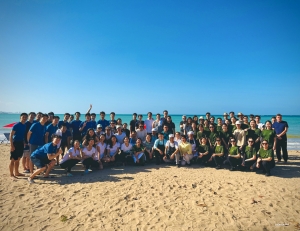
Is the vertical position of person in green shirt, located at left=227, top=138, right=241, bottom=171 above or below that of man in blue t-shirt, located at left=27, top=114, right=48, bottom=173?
below

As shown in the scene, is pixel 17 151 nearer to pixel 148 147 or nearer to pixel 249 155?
pixel 148 147

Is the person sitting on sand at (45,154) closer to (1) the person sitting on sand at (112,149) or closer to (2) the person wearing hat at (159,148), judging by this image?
(1) the person sitting on sand at (112,149)

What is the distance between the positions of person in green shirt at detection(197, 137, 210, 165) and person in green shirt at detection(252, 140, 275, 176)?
6.18ft

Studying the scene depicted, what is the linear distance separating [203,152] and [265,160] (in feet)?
8.00

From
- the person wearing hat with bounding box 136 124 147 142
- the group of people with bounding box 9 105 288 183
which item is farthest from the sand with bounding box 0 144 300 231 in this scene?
the person wearing hat with bounding box 136 124 147 142

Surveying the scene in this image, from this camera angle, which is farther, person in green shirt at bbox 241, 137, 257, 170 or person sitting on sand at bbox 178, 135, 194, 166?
person sitting on sand at bbox 178, 135, 194, 166

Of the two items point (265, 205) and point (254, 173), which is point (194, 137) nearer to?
point (254, 173)

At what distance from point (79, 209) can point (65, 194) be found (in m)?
1.06

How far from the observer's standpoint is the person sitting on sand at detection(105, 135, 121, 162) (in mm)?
7907

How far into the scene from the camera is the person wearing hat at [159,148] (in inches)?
332

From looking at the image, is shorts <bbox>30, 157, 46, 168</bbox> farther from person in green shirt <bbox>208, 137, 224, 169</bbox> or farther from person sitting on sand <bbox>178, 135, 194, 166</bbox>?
person in green shirt <bbox>208, 137, 224, 169</bbox>

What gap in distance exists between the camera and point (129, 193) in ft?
16.8

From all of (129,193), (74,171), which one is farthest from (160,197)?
(74,171)

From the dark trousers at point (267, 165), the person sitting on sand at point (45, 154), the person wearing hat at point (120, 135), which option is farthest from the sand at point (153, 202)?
the person wearing hat at point (120, 135)
